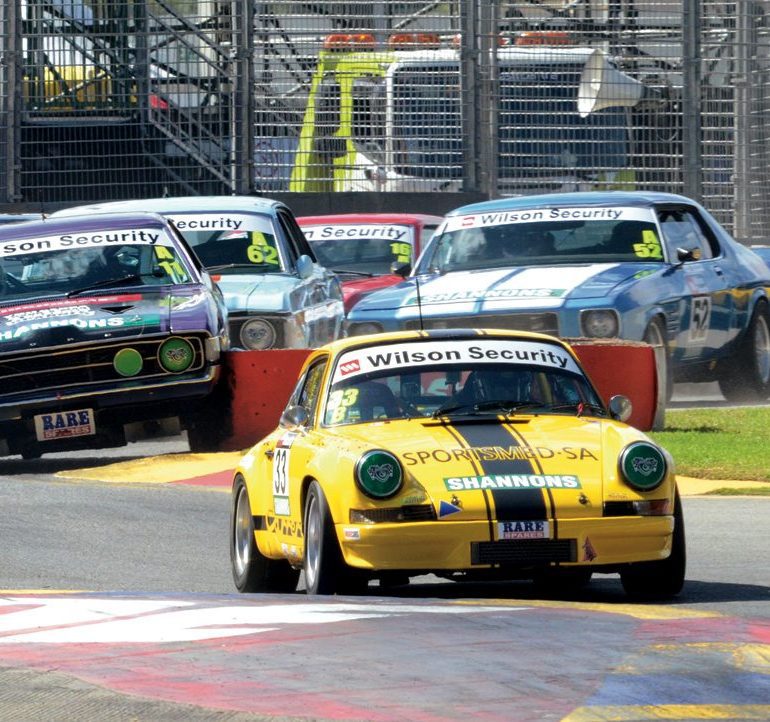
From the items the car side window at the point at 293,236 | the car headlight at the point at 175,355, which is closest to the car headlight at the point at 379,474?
the car headlight at the point at 175,355

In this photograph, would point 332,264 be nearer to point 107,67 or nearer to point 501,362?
point 107,67

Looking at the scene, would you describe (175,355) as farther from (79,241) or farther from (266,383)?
(79,241)

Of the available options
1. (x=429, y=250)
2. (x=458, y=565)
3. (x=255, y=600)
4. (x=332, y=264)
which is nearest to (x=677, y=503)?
(x=458, y=565)

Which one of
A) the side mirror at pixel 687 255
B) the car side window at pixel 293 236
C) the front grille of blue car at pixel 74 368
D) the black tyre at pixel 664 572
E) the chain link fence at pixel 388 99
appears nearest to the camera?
the black tyre at pixel 664 572

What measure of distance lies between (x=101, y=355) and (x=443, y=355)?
5.06 metres

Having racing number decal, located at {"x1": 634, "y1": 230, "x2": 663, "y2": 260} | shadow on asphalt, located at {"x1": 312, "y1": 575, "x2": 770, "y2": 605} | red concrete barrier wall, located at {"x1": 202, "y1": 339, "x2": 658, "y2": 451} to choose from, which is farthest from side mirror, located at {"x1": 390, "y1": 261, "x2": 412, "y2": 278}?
shadow on asphalt, located at {"x1": 312, "y1": 575, "x2": 770, "y2": 605}

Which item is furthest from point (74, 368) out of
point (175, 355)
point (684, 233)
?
point (684, 233)

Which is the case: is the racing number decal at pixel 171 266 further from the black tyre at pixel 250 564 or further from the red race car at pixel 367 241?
the red race car at pixel 367 241

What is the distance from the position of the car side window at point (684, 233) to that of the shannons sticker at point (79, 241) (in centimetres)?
418

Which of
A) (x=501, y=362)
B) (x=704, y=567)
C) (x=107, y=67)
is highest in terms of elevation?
(x=107, y=67)

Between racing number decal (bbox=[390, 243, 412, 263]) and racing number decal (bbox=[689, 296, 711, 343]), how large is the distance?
170 inches

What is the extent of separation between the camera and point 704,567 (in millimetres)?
9484

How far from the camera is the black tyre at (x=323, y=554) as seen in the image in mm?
7938

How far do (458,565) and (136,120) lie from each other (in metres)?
16.5
